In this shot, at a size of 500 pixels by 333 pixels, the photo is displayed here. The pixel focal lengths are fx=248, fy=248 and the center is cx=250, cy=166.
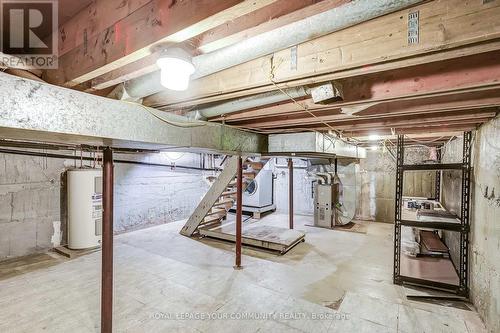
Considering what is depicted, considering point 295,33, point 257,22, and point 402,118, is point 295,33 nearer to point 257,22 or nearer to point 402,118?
Answer: point 257,22

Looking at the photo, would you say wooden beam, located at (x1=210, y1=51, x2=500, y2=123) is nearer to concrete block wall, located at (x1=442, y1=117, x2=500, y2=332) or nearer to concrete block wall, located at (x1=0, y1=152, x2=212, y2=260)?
concrete block wall, located at (x1=442, y1=117, x2=500, y2=332)

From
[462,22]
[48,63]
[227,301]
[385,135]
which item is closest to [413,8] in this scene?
[462,22]

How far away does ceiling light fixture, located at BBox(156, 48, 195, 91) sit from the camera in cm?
113

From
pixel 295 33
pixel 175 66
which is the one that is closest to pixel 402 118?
pixel 295 33

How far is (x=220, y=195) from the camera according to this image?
188 inches

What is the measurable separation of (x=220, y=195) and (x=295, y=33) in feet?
13.0

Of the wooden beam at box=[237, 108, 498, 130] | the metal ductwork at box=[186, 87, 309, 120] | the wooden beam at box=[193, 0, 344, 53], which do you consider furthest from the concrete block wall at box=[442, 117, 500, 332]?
the wooden beam at box=[193, 0, 344, 53]

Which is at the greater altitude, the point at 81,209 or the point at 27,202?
the point at 27,202

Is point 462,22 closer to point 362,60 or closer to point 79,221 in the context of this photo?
point 362,60

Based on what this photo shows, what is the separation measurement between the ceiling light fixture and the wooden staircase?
9.45 ft

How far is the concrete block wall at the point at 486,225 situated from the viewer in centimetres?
214

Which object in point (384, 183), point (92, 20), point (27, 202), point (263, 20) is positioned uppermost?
point (92, 20)

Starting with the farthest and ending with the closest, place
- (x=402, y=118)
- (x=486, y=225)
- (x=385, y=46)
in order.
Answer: (x=402, y=118), (x=486, y=225), (x=385, y=46)

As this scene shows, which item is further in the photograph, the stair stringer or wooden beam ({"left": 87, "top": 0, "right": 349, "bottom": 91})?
the stair stringer
